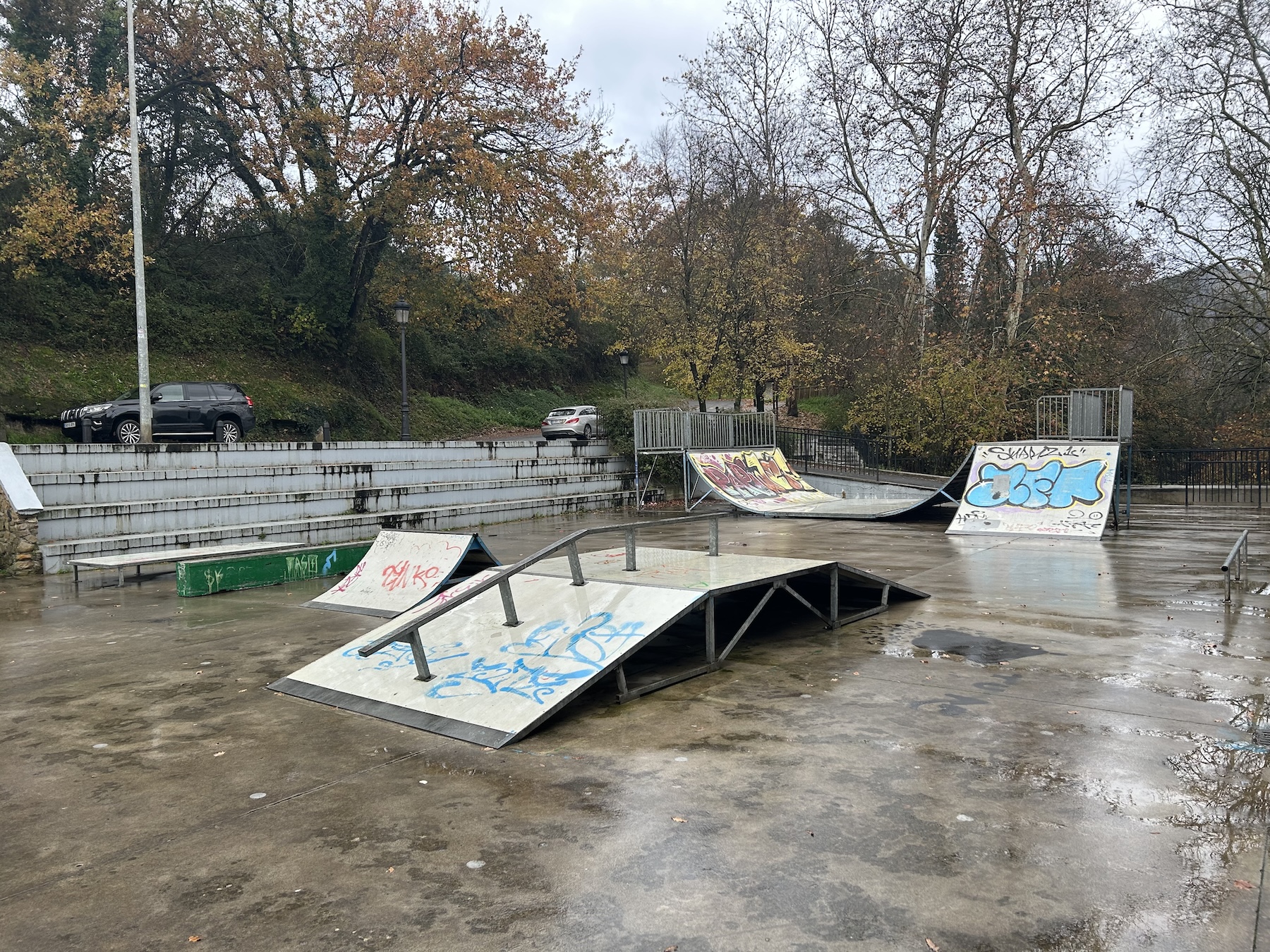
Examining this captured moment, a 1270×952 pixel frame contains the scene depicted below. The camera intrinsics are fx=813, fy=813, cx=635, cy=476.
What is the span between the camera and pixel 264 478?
1480cm

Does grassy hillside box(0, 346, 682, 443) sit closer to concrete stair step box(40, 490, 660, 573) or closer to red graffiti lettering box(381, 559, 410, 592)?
concrete stair step box(40, 490, 660, 573)

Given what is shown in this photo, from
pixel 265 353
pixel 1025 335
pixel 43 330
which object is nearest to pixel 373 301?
pixel 265 353

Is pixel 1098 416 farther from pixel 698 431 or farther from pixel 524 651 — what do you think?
pixel 524 651

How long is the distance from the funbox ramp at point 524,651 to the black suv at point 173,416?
14085 millimetres

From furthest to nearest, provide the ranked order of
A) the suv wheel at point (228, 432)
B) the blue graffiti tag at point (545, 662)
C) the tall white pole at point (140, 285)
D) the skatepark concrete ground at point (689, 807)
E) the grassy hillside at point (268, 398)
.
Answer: the grassy hillside at point (268, 398) < the suv wheel at point (228, 432) < the tall white pole at point (140, 285) < the blue graffiti tag at point (545, 662) < the skatepark concrete ground at point (689, 807)

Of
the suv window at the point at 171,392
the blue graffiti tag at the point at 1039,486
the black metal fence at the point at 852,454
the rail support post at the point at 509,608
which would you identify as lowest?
the rail support post at the point at 509,608

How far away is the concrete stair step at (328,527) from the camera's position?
11641 millimetres

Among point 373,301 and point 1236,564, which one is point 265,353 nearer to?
point 373,301

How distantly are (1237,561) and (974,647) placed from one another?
199 inches

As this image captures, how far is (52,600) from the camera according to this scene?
30.2 ft

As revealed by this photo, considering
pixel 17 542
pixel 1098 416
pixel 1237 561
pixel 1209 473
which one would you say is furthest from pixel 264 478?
pixel 1209 473

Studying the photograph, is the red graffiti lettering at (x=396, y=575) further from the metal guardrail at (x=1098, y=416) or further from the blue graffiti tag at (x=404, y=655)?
the metal guardrail at (x=1098, y=416)

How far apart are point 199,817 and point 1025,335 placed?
78.6 ft

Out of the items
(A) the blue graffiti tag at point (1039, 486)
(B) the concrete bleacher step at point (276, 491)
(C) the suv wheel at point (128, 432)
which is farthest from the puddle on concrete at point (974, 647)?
(C) the suv wheel at point (128, 432)
